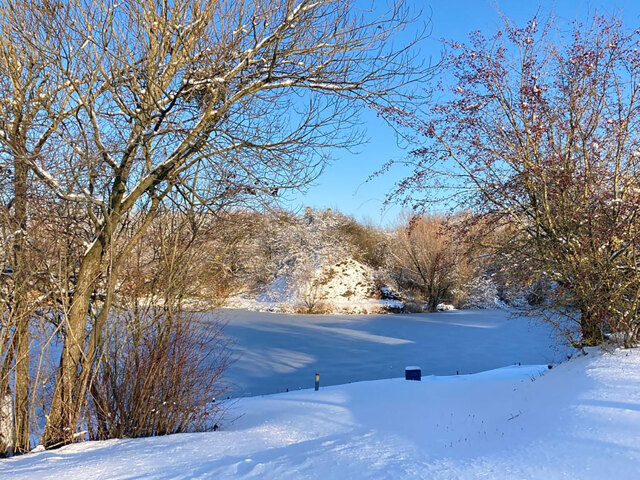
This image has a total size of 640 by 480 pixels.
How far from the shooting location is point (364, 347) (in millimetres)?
12766

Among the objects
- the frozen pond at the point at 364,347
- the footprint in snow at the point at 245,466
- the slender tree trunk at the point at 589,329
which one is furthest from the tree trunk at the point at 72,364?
the slender tree trunk at the point at 589,329

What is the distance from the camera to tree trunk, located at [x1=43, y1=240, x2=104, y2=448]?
3.87 m

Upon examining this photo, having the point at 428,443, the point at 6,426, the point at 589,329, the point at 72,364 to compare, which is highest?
the point at 72,364

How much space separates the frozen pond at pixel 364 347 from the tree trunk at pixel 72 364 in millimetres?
3826

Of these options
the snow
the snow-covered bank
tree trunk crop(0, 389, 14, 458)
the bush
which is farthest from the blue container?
the snow

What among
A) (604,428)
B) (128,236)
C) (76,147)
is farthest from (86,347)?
(604,428)

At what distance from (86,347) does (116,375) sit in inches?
18.2

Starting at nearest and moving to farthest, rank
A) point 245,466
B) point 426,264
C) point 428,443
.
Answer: point 245,466 → point 428,443 → point 426,264

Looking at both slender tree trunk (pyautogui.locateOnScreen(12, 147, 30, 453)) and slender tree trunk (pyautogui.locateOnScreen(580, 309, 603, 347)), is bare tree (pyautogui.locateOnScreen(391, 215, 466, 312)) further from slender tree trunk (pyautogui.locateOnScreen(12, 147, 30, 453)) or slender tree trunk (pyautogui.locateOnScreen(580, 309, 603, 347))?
slender tree trunk (pyautogui.locateOnScreen(12, 147, 30, 453))

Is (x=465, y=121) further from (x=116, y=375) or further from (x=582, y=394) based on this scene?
(x=116, y=375)

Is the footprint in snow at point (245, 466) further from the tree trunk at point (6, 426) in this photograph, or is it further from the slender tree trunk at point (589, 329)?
the slender tree trunk at point (589, 329)

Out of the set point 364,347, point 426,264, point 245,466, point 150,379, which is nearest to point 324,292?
point 426,264

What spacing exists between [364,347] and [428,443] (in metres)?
9.68

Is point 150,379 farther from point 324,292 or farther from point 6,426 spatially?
point 324,292
